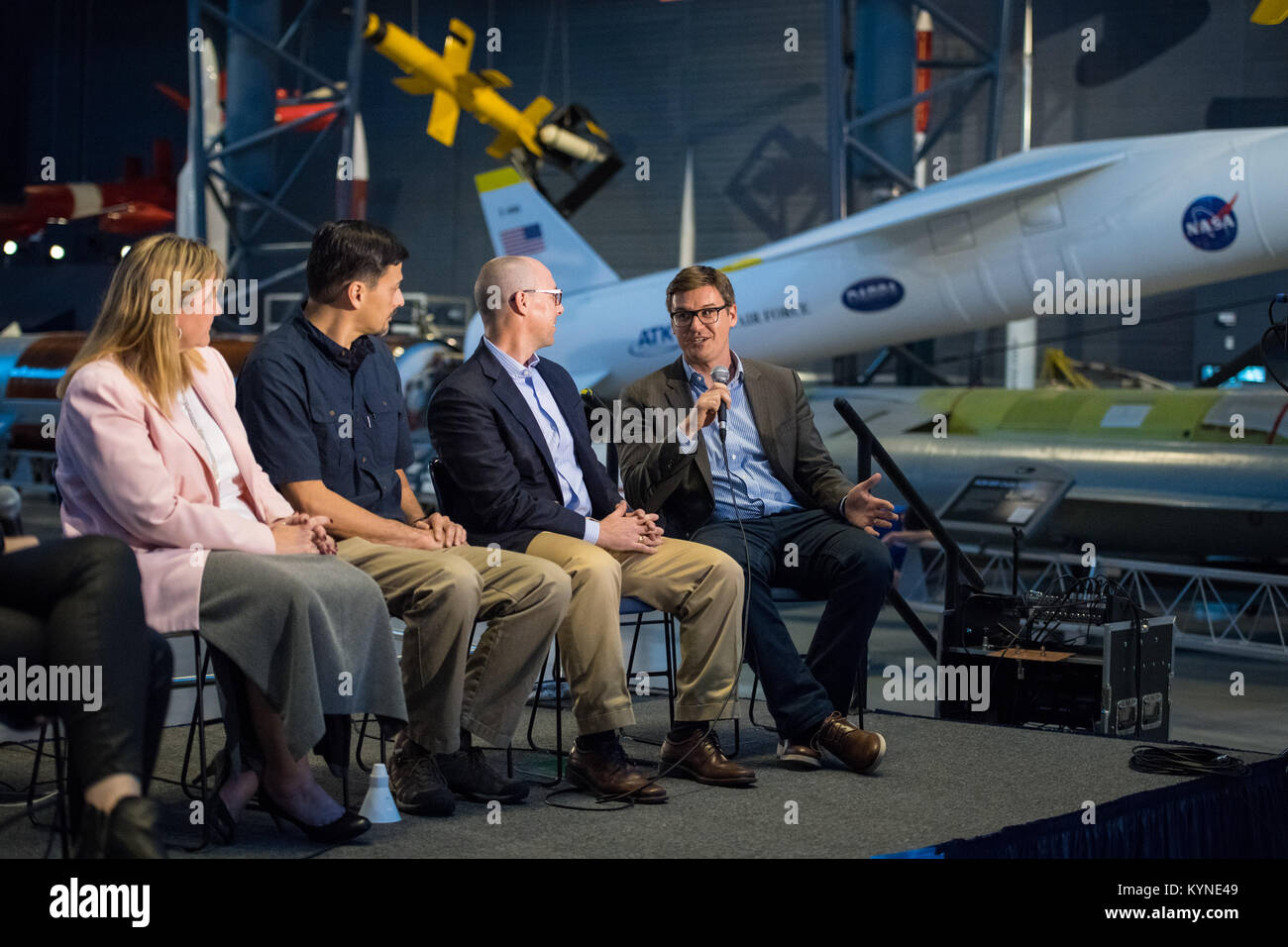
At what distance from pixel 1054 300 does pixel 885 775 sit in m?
4.98

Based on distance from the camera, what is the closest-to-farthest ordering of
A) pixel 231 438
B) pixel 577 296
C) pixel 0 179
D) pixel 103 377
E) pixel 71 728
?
pixel 71 728, pixel 103 377, pixel 231 438, pixel 577 296, pixel 0 179

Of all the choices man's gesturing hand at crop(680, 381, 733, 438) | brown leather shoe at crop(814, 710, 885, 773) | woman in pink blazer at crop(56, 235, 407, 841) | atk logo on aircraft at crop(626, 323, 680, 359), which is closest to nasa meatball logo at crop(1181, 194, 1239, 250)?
atk logo on aircraft at crop(626, 323, 680, 359)

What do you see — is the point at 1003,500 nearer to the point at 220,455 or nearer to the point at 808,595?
the point at 808,595

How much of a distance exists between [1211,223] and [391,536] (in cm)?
562

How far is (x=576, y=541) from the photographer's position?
2.89 meters

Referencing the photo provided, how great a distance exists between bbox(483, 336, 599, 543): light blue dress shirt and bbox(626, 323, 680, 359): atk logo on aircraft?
18.4ft

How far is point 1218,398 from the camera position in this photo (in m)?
7.19

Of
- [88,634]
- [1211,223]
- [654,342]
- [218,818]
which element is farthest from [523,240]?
[88,634]

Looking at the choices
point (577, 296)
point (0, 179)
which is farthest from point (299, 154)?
point (577, 296)

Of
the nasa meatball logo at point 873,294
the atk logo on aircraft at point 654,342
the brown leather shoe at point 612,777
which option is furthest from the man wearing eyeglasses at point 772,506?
the atk logo on aircraft at point 654,342

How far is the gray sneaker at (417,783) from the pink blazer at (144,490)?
0.55 metres
